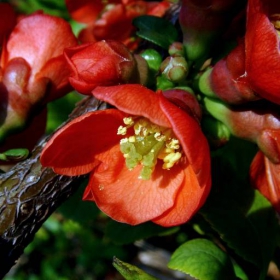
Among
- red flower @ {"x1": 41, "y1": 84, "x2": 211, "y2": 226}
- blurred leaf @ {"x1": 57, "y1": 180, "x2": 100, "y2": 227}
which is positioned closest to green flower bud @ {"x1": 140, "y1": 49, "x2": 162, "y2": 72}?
red flower @ {"x1": 41, "y1": 84, "x2": 211, "y2": 226}

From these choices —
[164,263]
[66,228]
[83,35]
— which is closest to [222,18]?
[83,35]

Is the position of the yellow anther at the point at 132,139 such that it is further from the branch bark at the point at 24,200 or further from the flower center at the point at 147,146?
the branch bark at the point at 24,200

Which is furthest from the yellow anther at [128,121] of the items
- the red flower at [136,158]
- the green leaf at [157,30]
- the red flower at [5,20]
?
the red flower at [5,20]

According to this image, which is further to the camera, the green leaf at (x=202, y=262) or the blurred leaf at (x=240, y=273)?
the blurred leaf at (x=240, y=273)

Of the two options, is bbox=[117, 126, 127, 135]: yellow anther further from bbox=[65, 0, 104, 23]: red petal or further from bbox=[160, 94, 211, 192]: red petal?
bbox=[65, 0, 104, 23]: red petal

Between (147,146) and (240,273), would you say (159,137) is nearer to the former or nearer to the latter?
(147,146)
